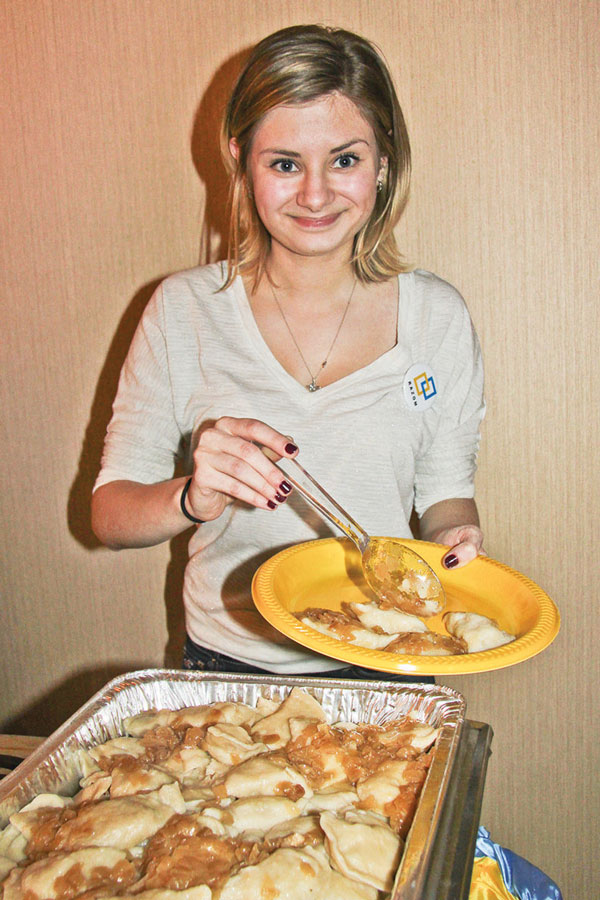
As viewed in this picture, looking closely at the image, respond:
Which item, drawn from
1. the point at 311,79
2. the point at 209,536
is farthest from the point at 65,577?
the point at 311,79

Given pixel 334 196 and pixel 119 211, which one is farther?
pixel 119 211

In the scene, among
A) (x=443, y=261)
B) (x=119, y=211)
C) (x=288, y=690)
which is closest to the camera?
(x=288, y=690)

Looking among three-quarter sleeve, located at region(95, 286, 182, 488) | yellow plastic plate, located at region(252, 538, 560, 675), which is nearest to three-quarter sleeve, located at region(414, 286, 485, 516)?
yellow plastic plate, located at region(252, 538, 560, 675)

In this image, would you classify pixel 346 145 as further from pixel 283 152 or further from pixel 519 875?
pixel 519 875

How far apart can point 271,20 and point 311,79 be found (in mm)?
756

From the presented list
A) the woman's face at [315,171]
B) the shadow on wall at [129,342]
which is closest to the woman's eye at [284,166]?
the woman's face at [315,171]

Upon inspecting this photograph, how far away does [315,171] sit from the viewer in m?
1.32

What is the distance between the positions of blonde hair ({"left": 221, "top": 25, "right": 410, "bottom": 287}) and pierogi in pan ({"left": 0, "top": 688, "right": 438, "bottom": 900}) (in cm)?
87

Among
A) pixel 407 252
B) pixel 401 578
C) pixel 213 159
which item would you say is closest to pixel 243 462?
pixel 401 578

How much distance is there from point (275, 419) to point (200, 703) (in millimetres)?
539

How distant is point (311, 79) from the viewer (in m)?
1.31

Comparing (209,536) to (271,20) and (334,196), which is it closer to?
(334,196)

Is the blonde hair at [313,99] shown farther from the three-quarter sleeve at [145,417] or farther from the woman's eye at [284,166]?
the three-quarter sleeve at [145,417]

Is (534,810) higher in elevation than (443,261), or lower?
lower
